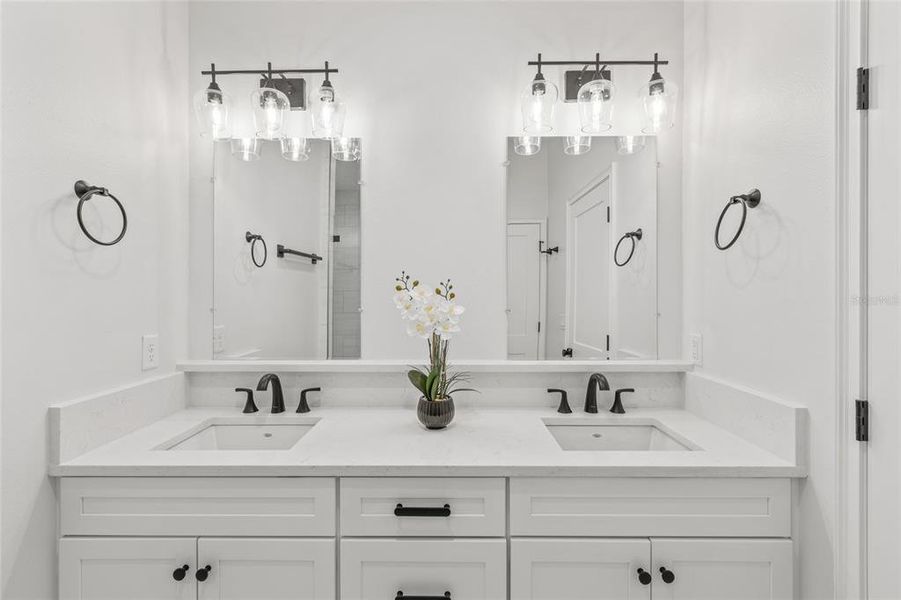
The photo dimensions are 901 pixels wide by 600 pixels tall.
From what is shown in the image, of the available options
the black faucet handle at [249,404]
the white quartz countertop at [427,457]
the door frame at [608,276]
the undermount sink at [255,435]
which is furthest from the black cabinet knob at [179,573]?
the door frame at [608,276]

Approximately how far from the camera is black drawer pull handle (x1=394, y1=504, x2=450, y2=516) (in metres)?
1.12

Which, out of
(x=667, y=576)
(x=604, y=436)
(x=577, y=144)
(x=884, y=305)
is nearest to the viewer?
(x=884, y=305)

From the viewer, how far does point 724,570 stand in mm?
1114

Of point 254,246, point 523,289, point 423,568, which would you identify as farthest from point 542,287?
point 254,246

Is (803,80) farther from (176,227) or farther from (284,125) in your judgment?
(176,227)

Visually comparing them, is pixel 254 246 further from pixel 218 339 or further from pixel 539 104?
pixel 539 104

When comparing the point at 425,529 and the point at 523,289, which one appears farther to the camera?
the point at 523,289

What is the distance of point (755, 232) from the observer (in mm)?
1293

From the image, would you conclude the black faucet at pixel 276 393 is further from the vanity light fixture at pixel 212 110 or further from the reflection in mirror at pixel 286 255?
the vanity light fixture at pixel 212 110

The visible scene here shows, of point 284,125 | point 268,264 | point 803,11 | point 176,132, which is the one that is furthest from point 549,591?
point 176,132

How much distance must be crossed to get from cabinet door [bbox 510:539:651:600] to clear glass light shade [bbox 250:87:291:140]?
166 centimetres

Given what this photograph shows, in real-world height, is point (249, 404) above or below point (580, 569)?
above

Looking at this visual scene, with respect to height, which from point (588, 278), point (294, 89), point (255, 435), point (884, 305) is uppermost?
point (294, 89)

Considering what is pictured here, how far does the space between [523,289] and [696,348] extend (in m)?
0.69
